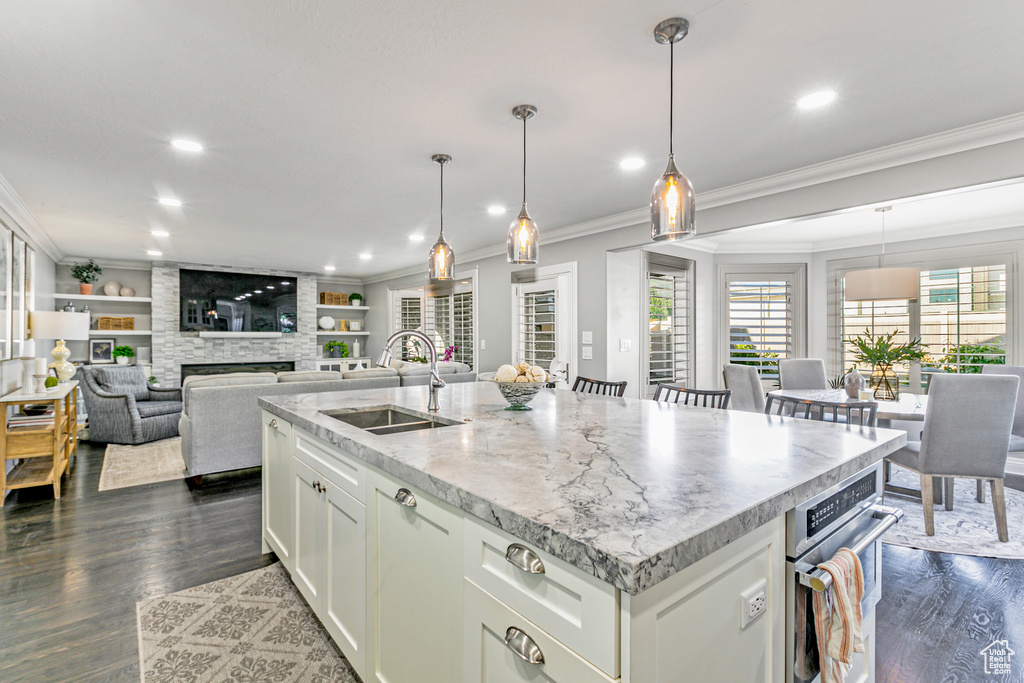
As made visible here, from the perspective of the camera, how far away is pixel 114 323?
7.36 meters

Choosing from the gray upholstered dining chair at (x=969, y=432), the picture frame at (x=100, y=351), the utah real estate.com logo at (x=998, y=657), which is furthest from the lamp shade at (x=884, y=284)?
the picture frame at (x=100, y=351)

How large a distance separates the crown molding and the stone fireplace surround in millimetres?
1731

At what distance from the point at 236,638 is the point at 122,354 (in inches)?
286

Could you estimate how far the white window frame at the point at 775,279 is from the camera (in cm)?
591

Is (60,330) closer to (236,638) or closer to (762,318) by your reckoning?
(236,638)

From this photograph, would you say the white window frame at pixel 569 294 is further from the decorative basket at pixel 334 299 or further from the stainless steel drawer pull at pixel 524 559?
the decorative basket at pixel 334 299

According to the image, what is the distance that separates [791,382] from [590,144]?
3.20 m

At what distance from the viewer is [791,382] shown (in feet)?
15.1

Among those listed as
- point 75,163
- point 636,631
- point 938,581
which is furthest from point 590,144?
point 75,163

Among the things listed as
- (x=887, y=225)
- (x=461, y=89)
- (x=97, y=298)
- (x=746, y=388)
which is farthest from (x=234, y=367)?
(x=887, y=225)

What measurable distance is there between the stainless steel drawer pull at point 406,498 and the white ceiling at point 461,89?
161cm

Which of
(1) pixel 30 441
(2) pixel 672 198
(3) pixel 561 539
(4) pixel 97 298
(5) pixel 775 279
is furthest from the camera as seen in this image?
(4) pixel 97 298

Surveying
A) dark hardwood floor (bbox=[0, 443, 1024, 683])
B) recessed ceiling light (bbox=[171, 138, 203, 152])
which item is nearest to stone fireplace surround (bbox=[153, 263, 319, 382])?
dark hardwood floor (bbox=[0, 443, 1024, 683])

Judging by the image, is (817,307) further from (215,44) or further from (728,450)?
(215,44)
